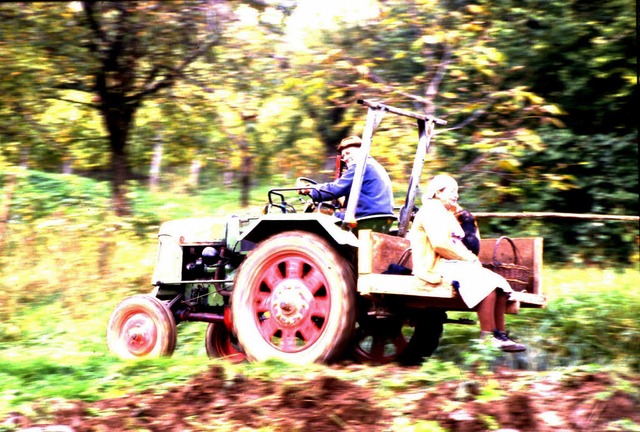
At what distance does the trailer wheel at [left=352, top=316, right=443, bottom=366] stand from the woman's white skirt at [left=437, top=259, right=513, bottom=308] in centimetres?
126

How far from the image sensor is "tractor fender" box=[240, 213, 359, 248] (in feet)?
20.3

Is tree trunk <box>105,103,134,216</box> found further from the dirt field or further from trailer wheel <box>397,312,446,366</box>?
the dirt field

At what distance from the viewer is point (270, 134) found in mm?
13586

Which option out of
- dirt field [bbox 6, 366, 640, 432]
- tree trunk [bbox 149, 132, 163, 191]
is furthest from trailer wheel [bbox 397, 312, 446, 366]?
tree trunk [bbox 149, 132, 163, 191]

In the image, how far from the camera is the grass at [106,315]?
568 cm

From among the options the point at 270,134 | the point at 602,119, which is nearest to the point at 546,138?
the point at 602,119

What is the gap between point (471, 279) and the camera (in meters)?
5.77

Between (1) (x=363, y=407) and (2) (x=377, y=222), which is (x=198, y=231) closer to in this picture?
(2) (x=377, y=222)

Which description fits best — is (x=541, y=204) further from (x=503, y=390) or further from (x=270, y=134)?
(x=503, y=390)

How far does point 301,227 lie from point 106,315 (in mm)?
4036

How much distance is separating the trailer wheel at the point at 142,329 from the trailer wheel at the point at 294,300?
2.41 ft

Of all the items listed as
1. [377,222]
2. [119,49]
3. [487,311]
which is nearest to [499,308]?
[487,311]

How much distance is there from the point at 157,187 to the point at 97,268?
6434mm

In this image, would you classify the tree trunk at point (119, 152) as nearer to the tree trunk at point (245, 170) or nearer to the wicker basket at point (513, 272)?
the tree trunk at point (245, 170)
